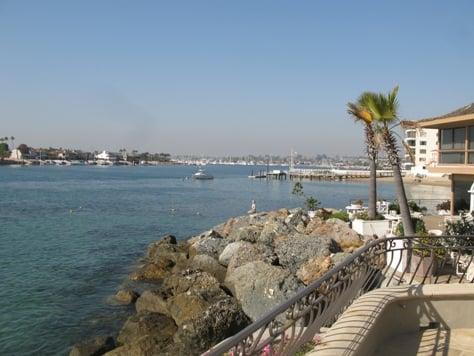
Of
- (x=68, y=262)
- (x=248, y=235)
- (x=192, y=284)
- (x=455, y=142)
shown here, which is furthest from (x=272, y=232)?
(x=68, y=262)

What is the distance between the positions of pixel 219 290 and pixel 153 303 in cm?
238

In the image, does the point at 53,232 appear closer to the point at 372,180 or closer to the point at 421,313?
the point at 372,180

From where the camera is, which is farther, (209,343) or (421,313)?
(209,343)

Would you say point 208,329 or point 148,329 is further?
point 148,329

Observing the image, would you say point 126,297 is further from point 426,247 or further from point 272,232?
point 426,247

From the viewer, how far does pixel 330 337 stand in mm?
4723

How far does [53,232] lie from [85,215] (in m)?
11.9

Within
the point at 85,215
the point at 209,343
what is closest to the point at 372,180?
the point at 209,343

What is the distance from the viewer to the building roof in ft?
63.9

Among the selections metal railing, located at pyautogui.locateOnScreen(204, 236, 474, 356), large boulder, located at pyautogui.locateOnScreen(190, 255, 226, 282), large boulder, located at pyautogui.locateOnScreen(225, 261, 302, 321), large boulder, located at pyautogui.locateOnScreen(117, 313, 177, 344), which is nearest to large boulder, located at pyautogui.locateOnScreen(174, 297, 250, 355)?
large boulder, located at pyautogui.locateOnScreen(225, 261, 302, 321)

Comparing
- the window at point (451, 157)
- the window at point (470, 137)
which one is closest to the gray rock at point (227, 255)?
the window at point (451, 157)

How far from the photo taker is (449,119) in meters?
20.4

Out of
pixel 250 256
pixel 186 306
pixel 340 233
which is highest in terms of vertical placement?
pixel 340 233

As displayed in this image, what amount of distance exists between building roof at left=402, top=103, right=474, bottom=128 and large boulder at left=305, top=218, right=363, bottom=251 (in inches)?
195
